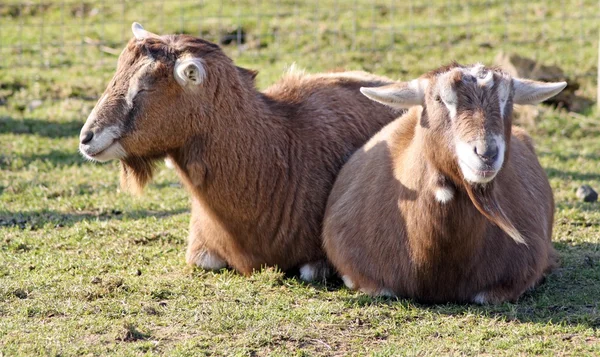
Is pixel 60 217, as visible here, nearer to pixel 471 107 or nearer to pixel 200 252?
pixel 200 252

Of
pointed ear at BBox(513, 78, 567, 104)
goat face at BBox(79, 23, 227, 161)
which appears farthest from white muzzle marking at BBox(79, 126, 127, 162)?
pointed ear at BBox(513, 78, 567, 104)

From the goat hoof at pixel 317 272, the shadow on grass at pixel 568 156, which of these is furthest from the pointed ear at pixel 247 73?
the shadow on grass at pixel 568 156

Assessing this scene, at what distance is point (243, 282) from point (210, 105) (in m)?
1.20

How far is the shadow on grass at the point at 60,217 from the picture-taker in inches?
319

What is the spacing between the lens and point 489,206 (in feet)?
19.1

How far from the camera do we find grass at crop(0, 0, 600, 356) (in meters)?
5.71

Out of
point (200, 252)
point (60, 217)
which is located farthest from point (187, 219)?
point (200, 252)

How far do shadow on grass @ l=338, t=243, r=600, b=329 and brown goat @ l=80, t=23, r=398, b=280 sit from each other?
23.3 inches

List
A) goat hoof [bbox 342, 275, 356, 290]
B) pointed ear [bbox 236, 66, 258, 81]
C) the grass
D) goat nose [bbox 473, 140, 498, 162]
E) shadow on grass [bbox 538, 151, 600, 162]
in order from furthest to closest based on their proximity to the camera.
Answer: shadow on grass [bbox 538, 151, 600, 162] → pointed ear [bbox 236, 66, 258, 81] → goat hoof [bbox 342, 275, 356, 290] → the grass → goat nose [bbox 473, 140, 498, 162]

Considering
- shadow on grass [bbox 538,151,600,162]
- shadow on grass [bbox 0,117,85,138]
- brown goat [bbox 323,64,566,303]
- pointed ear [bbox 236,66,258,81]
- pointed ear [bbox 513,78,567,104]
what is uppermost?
pointed ear [bbox 513,78,567,104]

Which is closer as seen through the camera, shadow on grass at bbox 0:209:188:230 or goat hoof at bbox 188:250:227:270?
goat hoof at bbox 188:250:227:270

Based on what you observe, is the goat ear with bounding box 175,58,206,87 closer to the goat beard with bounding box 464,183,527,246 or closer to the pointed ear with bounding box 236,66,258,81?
the pointed ear with bounding box 236,66,258,81

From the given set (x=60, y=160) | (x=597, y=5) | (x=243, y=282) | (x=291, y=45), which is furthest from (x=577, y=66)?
(x=243, y=282)

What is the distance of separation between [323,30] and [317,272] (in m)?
7.32
